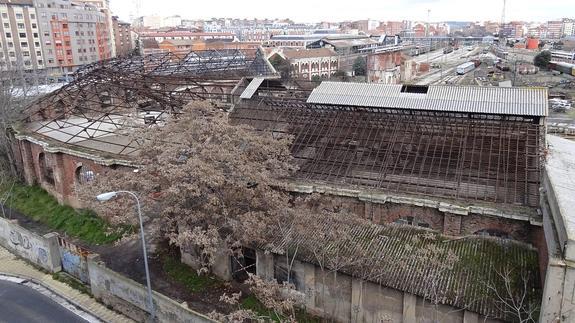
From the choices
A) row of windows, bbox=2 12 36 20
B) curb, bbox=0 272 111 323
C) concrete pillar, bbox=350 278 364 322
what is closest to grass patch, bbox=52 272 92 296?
curb, bbox=0 272 111 323

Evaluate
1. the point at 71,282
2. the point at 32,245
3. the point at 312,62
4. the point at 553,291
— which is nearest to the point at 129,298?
the point at 71,282

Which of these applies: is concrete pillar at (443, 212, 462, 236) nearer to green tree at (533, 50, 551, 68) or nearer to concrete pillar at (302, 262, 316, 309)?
concrete pillar at (302, 262, 316, 309)

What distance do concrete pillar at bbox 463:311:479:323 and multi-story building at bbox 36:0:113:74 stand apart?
390 ft

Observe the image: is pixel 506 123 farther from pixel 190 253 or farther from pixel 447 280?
pixel 190 253

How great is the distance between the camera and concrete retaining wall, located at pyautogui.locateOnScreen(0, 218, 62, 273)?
30.8 m

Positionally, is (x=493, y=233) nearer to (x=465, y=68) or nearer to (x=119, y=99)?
(x=119, y=99)

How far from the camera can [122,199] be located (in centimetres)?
2569

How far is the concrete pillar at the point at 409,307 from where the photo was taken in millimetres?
21047

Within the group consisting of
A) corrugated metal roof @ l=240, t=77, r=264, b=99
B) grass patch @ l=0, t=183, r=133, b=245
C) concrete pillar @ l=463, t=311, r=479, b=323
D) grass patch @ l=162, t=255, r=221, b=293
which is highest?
corrugated metal roof @ l=240, t=77, r=264, b=99

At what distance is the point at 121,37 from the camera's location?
154375 mm

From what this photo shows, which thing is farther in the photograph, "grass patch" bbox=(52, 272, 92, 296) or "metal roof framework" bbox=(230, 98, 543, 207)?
"grass patch" bbox=(52, 272, 92, 296)

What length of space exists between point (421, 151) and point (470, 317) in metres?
12.0

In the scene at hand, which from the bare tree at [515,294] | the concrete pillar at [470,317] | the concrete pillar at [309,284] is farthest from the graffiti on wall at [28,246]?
the bare tree at [515,294]

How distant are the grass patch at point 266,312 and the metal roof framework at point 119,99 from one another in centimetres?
1774
